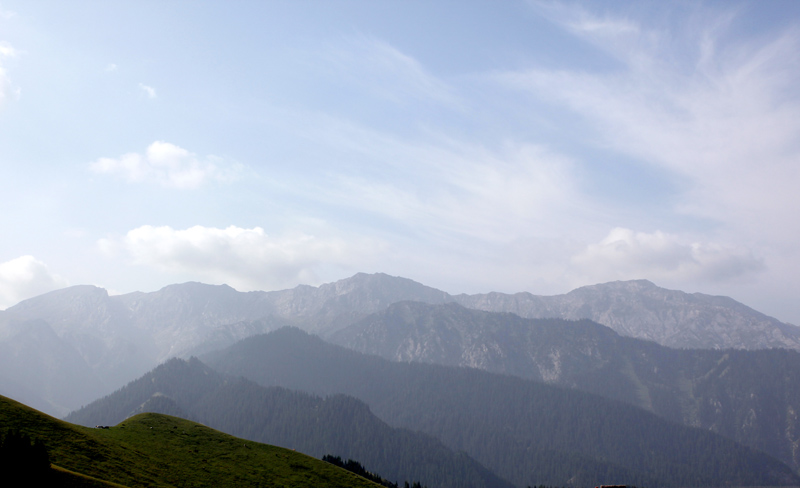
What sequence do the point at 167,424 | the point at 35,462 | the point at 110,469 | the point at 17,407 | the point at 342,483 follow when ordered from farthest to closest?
Answer: 1. the point at 167,424
2. the point at 342,483
3. the point at 17,407
4. the point at 110,469
5. the point at 35,462

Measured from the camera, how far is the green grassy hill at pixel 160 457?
6638cm

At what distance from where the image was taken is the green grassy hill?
66.4 meters

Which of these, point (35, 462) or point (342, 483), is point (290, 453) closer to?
point (342, 483)

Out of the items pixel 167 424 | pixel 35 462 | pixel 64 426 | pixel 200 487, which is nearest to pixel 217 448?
pixel 167 424

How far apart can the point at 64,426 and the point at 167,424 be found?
3700cm

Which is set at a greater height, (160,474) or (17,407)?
(17,407)

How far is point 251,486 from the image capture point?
84438mm

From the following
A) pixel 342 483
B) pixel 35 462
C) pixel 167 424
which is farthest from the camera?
pixel 167 424

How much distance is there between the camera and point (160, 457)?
8638 centimetres

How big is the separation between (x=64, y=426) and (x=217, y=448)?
33.0m

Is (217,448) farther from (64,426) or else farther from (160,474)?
(64,426)

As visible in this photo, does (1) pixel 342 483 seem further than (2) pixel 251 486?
Yes

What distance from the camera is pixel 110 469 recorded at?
67.3 m

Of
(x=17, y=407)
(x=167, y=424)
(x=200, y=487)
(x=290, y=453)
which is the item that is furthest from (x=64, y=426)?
(x=290, y=453)
